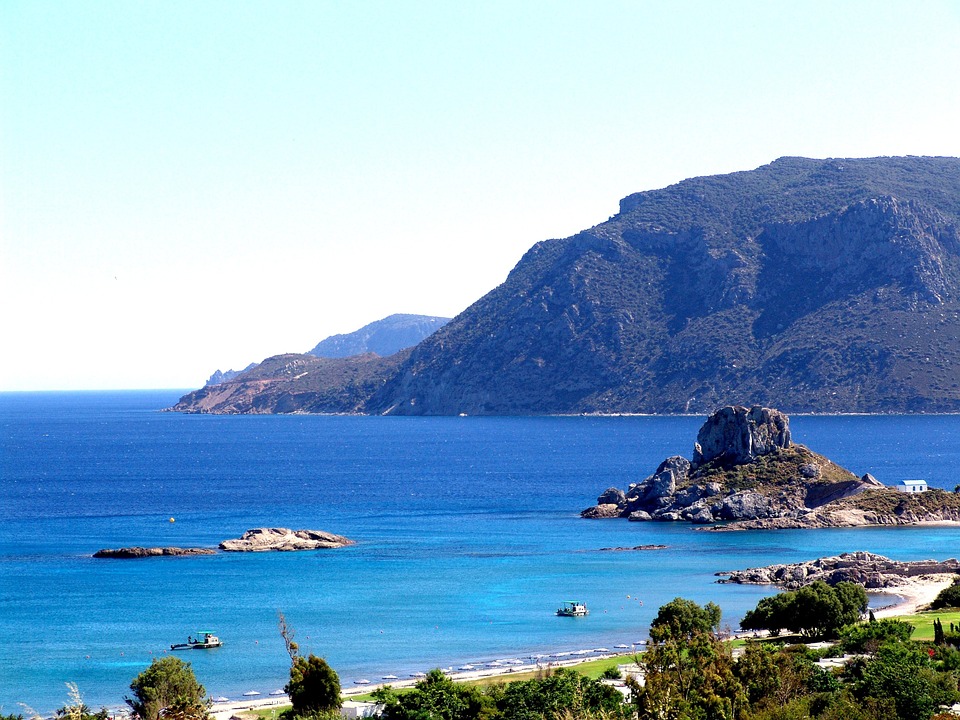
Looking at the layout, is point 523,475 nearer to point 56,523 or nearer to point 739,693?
point 56,523

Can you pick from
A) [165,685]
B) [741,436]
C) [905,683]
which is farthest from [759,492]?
[905,683]

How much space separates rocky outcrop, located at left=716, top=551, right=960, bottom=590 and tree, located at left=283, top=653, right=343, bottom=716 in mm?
42728

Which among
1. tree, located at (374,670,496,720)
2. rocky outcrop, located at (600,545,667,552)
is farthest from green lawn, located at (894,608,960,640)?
rocky outcrop, located at (600,545,667,552)

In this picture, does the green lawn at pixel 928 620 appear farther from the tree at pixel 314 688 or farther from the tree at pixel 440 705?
the tree at pixel 314 688

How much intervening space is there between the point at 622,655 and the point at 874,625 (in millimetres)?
12535

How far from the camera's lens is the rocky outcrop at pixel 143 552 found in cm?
9731

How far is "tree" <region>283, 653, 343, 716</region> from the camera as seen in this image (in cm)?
4425

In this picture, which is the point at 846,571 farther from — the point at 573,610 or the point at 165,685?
the point at 165,685

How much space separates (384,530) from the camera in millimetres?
113000

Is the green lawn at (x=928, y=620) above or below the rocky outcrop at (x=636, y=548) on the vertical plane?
above

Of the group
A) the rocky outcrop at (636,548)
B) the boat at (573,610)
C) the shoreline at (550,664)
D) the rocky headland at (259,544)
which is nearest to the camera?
the shoreline at (550,664)

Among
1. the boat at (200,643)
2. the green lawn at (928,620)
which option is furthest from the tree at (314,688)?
the green lawn at (928,620)

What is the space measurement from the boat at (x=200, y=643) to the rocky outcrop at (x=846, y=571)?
33.9 meters

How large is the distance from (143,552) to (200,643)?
34.8 m
